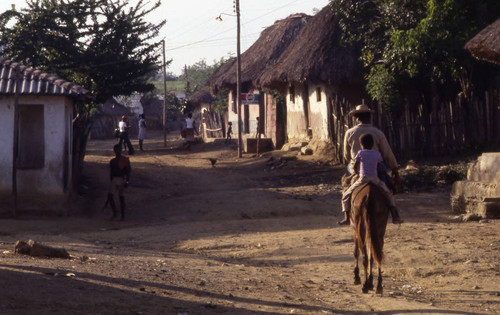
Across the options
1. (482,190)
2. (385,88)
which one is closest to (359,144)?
(482,190)

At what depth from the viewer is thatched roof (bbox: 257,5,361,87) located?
22734mm

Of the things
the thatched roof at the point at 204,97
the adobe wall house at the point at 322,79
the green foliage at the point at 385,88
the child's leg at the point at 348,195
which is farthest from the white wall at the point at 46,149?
the thatched roof at the point at 204,97

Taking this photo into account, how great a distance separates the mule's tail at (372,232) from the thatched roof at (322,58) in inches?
594

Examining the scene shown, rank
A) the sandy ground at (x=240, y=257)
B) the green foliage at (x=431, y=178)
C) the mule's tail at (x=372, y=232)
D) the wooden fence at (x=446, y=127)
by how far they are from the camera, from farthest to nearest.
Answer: the wooden fence at (x=446, y=127)
the green foliage at (x=431, y=178)
the mule's tail at (x=372, y=232)
the sandy ground at (x=240, y=257)

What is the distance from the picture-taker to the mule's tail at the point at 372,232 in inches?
309

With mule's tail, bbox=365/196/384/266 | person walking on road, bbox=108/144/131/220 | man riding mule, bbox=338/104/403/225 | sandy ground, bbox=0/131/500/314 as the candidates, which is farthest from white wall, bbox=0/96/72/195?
mule's tail, bbox=365/196/384/266

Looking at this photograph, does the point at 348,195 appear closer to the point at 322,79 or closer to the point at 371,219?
the point at 371,219

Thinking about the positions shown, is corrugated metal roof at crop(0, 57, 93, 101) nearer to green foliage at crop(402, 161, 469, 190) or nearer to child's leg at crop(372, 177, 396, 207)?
green foliage at crop(402, 161, 469, 190)

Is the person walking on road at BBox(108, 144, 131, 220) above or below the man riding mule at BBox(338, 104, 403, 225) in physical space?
below

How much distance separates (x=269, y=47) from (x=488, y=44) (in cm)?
2048

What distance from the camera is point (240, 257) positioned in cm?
1102

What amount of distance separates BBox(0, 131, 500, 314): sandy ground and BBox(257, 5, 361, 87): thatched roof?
3.95 m

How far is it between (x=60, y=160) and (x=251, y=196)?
14.4 feet

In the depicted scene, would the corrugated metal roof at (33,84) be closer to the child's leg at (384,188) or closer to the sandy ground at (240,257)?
the sandy ground at (240,257)
